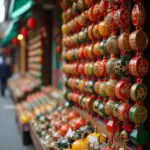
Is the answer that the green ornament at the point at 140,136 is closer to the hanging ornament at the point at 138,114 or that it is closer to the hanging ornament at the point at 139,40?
the hanging ornament at the point at 138,114

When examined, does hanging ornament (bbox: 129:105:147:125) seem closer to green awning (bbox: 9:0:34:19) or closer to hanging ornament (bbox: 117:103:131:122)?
hanging ornament (bbox: 117:103:131:122)

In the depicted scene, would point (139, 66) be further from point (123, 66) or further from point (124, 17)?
point (124, 17)

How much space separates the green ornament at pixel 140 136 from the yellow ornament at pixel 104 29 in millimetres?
1015

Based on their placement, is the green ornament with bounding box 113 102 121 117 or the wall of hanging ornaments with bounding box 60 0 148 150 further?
the green ornament with bounding box 113 102 121 117

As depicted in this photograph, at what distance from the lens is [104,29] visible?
2.89 metres

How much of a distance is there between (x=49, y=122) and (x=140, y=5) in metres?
2.80

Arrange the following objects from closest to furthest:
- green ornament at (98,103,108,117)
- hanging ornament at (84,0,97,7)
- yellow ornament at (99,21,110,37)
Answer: yellow ornament at (99,21,110,37), green ornament at (98,103,108,117), hanging ornament at (84,0,97,7)

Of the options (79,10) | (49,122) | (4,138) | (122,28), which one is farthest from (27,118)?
(122,28)

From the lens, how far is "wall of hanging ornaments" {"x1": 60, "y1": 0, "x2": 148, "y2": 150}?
7.69 ft

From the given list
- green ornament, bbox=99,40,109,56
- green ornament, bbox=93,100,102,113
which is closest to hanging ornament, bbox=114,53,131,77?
green ornament, bbox=99,40,109,56

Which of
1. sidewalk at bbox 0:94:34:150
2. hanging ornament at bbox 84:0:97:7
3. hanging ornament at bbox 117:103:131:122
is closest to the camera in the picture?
hanging ornament at bbox 117:103:131:122

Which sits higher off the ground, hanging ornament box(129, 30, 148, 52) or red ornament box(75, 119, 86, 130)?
hanging ornament box(129, 30, 148, 52)

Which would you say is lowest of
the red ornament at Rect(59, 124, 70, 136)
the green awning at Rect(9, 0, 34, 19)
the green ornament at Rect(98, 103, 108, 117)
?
the red ornament at Rect(59, 124, 70, 136)

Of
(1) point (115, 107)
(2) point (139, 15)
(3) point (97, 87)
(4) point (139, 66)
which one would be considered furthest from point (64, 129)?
(2) point (139, 15)
